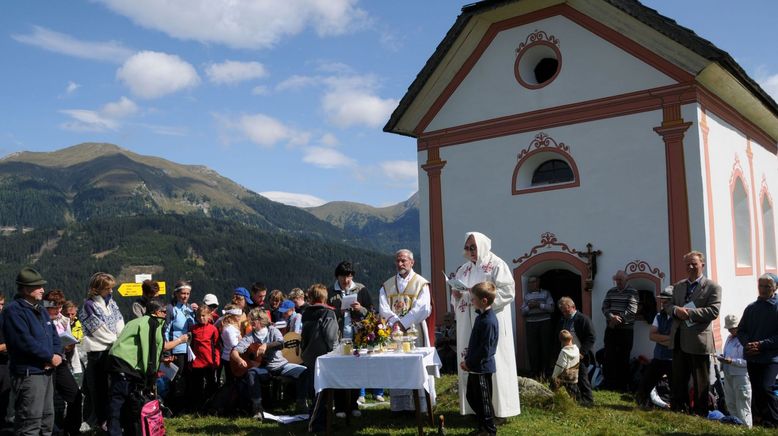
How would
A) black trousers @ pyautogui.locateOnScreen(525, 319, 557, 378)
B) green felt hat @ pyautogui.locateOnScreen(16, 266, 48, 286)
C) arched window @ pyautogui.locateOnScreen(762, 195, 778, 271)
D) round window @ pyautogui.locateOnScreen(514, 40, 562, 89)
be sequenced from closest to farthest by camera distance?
green felt hat @ pyautogui.locateOnScreen(16, 266, 48, 286), black trousers @ pyautogui.locateOnScreen(525, 319, 557, 378), round window @ pyautogui.locateOnScreen(514, 40, 562, 89), arched window @ pyautogui.locateOnScreen(762, 195, 778, 271)

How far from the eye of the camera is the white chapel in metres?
11.1

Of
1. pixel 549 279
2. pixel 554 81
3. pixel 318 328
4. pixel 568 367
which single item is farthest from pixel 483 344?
pixel 554 81

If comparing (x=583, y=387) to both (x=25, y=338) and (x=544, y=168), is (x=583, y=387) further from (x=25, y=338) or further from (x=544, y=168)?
(x=25, y=338)

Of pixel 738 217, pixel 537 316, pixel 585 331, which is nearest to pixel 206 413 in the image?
pixel 585 331

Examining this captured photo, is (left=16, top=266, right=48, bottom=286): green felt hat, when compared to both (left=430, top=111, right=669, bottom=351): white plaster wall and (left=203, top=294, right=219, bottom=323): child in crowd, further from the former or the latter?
(left=430, top=111, right=669, bottom=351): white plaster wall

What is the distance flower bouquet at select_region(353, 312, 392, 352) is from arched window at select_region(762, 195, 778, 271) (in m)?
11.0

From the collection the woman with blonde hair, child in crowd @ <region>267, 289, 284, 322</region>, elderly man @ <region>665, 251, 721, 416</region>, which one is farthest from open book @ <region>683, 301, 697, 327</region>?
the woman with blonde hair

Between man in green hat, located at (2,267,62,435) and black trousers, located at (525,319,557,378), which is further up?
man in green hat, located at (2,267,62,435)

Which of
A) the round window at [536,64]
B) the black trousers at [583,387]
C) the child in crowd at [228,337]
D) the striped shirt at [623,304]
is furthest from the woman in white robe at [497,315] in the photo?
the round window at [536,64]

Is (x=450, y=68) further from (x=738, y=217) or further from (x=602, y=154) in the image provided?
(x=738, y=217)

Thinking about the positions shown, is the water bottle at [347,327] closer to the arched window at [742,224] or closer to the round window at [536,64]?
the round window at [536,64]

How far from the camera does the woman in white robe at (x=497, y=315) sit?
730 centimetres

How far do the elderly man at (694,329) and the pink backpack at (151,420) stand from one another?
560 centimetres

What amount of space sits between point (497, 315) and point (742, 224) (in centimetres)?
819
